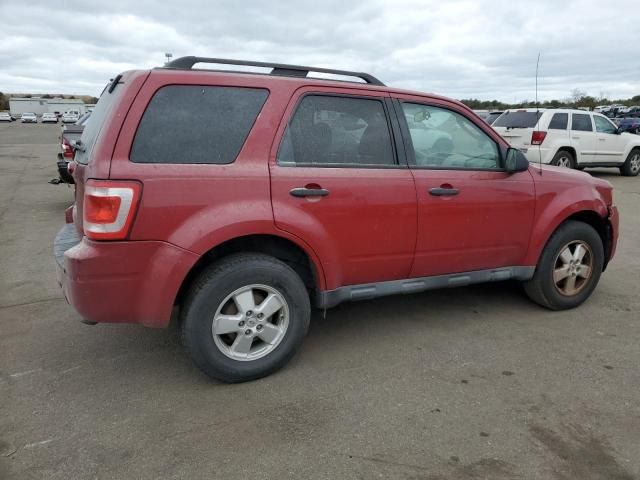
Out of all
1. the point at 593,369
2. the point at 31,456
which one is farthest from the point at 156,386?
the point at 593,369

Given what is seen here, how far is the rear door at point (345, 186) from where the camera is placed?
3.17 metres

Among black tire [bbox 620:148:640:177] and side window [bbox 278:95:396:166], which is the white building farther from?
side window [bbox 278:95:396:166]

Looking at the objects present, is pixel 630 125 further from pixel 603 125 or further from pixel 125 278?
pixel 125 278

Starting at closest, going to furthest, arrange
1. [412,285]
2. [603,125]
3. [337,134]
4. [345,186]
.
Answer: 1. [345,186]
2. [337,134]
3. [412,285]
4. [603,125]

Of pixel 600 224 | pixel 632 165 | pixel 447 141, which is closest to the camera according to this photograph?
pixel 447 141

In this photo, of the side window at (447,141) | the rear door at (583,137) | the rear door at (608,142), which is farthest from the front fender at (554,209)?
the rear door at (608,142)

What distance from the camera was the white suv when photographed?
477 inches

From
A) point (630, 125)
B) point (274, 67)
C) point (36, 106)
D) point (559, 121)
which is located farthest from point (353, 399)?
point (36, 106)

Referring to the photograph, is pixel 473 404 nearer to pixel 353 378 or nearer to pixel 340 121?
pixel 353 378

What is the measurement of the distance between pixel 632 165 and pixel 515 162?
42.6 ft

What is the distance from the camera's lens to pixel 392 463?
2.47 metres

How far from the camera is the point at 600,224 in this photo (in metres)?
4.57

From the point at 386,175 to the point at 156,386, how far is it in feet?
6.48

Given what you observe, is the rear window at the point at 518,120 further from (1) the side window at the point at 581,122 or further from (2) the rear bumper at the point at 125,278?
(2) the rear bumper at the point at 125,278
